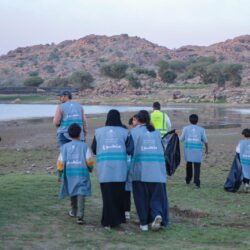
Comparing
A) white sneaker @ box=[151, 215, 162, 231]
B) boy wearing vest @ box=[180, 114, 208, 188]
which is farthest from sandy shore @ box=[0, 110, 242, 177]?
white sneaker @ box=[151, 215, 162, 231]

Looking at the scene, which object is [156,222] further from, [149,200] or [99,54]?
[99,54]

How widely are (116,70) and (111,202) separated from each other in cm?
9117

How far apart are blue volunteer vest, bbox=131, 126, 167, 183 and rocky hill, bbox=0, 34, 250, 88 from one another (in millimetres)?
130888

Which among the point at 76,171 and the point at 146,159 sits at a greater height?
the point at 146,159

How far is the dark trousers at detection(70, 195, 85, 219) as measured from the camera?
354 inches

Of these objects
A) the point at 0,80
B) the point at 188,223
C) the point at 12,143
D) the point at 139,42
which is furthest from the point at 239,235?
the point at 139,42

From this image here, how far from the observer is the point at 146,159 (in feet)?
29.5

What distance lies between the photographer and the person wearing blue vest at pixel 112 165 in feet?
28.9

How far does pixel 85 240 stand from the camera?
804 cm

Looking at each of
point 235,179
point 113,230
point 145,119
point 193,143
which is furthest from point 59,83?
point 113,230

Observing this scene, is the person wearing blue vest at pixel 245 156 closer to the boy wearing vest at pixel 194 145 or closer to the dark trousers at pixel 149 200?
the boy wearing vest at pixel 194 145

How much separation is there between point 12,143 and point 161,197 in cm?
1792

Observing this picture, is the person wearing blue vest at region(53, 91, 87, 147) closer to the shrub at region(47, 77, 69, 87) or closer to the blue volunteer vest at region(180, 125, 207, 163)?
the blue volunteer vest at region(180, 125, 207, 163)

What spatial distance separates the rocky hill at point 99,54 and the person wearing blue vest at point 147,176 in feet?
A: 429
